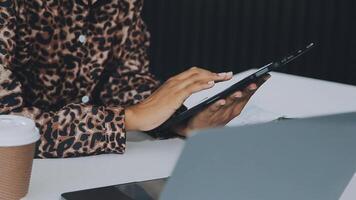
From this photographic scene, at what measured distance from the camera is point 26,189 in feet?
3.40

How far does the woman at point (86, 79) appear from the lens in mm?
1339

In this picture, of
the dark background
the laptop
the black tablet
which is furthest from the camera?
the dark background

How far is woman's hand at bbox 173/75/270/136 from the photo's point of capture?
53.5 inches

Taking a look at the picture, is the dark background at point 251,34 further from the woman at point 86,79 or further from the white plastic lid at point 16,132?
the white plastic lid at point 16,132

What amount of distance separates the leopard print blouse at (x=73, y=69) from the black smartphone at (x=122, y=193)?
270 millimetres

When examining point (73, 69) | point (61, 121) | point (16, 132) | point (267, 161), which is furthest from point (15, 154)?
point (73, 69)

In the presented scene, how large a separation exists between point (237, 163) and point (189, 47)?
3.33m

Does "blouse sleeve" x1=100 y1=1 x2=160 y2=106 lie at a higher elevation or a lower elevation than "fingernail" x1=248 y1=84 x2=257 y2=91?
lower

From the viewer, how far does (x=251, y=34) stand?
3807mm

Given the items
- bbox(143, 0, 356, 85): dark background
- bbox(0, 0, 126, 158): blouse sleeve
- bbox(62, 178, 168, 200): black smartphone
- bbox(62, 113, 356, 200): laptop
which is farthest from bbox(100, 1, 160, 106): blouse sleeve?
bbox(143, 0, 356, 85): dark background

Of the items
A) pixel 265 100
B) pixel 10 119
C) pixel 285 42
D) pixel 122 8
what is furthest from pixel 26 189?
pixel 285 42

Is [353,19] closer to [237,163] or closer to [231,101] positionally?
[231,101]

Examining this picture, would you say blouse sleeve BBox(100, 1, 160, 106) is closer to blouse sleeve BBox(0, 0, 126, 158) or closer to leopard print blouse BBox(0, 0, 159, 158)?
leopard print blouse BBox(0, 0, 159, 158)

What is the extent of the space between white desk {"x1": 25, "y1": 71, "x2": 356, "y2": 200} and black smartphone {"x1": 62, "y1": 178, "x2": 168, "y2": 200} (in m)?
0.05
